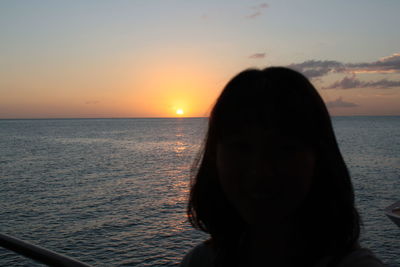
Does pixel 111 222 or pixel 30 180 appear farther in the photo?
pixel 30 180

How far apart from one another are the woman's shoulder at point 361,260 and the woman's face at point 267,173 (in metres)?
0.20

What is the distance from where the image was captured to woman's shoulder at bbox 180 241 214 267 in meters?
1.26

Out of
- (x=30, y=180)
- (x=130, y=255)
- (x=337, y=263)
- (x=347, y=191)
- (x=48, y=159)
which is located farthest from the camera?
(x=48, y=159)

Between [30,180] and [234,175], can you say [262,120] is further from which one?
[30,180]

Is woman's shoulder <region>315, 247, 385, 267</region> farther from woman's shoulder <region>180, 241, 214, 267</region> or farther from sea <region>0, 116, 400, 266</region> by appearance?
sea <region>0, 116, 400, 266</region>

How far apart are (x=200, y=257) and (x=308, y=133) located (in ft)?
1.98

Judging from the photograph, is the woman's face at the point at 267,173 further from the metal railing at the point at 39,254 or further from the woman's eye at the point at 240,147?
the metal railing at the point at 39,254

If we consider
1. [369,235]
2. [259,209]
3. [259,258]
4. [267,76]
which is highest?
[267,76]

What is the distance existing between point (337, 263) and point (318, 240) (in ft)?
0.32

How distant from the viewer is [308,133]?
106 centimetres

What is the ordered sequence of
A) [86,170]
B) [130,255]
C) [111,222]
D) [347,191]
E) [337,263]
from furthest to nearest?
[86,170] < [111,222] < [130,255] < [347,191] < [337,263]

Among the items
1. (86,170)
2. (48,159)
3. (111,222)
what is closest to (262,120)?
(111,222)

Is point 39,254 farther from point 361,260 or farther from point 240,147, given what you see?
point 361,260

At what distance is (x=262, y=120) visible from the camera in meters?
1.08
